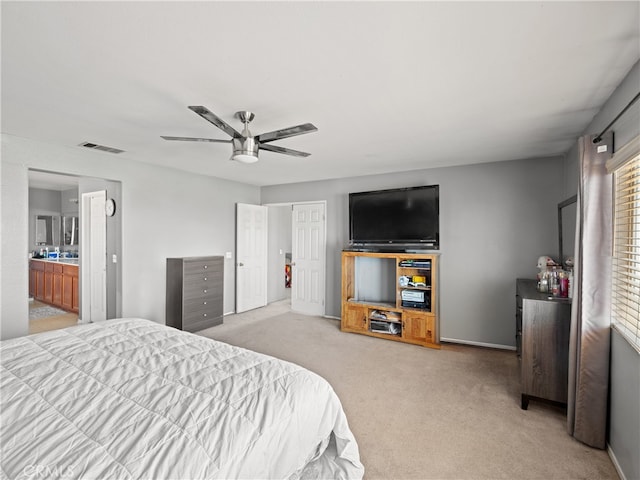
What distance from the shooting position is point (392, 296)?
15.5 feet

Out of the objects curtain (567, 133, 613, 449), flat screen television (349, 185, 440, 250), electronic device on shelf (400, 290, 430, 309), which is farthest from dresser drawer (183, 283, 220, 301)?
curtain (567, 133, 613, 449)

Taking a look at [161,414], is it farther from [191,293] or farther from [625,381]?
[191,293]

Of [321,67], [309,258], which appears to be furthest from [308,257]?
[321,67]

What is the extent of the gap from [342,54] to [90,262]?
4902mm

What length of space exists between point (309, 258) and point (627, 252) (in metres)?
4.23

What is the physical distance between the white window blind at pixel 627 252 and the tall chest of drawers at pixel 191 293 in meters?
4.51

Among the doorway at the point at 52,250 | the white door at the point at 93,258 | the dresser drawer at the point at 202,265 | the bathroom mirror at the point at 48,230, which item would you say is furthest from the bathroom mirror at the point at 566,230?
the bathroom mirror at the point at 48,230

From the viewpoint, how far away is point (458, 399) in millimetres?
2697

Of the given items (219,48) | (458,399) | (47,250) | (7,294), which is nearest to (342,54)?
(219,48)

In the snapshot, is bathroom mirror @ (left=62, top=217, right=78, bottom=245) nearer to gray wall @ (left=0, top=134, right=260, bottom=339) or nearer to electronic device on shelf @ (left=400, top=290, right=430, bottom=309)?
gray wall @ (left=0, top=134, right=260, bottom=339)

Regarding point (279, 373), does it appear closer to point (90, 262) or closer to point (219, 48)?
point (219, 48)

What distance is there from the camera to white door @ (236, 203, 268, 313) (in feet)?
18.4

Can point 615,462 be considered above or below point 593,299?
below

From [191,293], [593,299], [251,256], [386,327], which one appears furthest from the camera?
[251,256]
